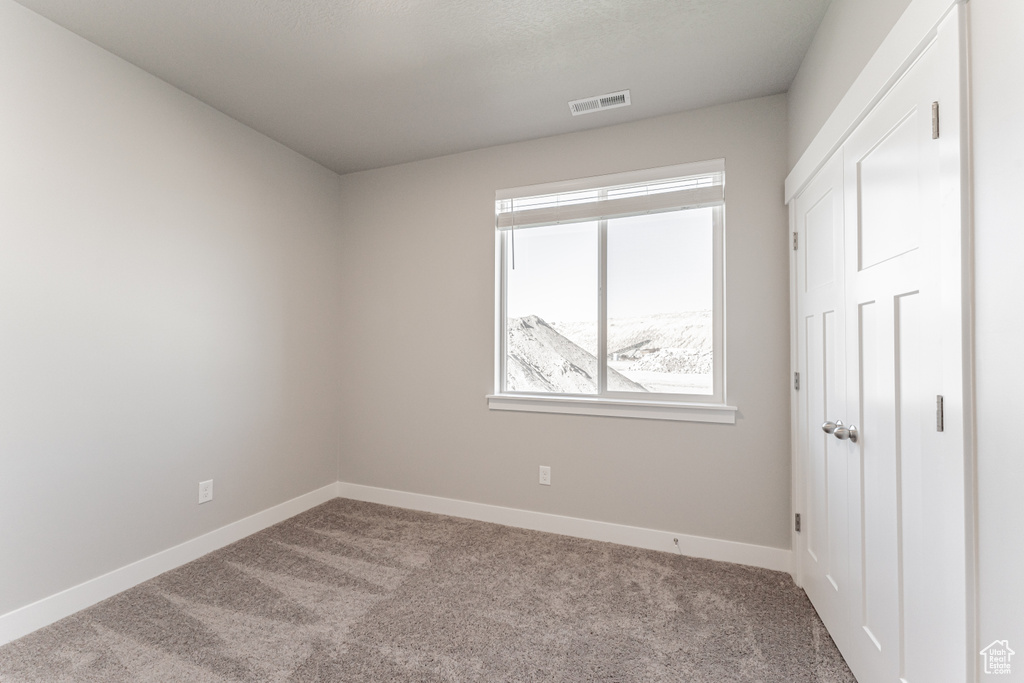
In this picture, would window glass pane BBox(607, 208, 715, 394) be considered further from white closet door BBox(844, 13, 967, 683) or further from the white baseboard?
white closet door BBox(844, 13, 967, 683)

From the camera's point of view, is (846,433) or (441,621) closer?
(846,433)

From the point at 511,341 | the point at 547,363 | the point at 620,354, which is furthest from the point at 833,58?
the point at 511,341

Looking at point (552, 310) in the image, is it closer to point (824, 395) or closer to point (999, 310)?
point (824, 395)

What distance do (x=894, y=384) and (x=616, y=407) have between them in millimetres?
1564

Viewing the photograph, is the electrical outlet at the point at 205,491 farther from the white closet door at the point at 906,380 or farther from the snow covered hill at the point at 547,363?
the white closet door at the point at 906,380

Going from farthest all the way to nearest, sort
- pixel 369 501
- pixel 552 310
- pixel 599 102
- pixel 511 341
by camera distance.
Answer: pixel 369 501 → pixel 511 341 → pixel 552 310 → pixel 599 102

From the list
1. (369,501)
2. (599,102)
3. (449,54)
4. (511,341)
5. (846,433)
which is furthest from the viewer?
(369,501)

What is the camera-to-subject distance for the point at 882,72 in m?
1.31

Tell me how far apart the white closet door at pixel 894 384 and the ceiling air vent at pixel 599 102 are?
3.62 feet

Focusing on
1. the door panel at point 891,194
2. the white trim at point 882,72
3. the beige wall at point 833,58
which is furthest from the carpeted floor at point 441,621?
the beige wall at point 833,58

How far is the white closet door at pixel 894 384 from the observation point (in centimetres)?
102

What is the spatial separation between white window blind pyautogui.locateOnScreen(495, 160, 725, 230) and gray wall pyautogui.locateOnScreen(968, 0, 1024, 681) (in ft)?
5.48

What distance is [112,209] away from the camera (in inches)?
84.3

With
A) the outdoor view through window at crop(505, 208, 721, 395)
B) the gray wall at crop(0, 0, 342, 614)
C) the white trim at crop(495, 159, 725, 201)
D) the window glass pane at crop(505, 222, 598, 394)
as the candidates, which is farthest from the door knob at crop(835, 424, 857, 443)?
A: the gray wall at crop(0, 0, 342, 614)
